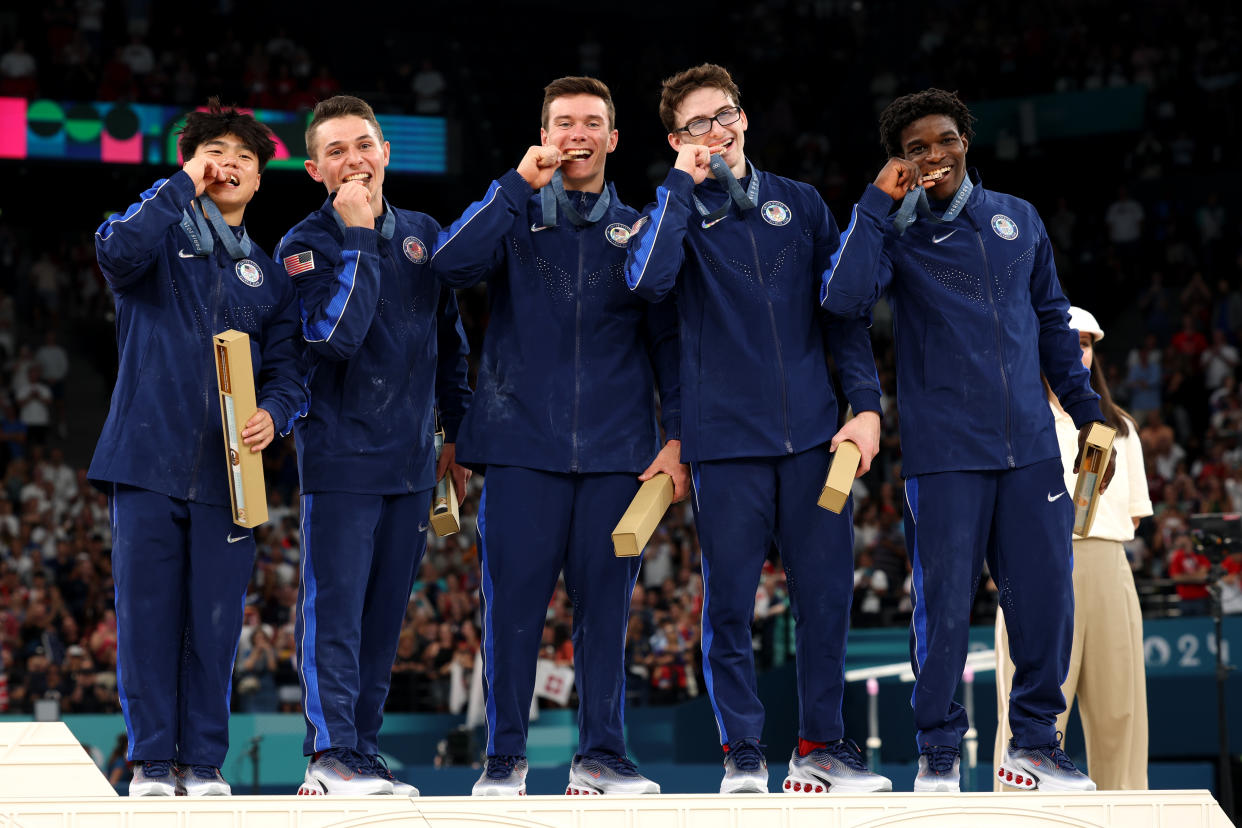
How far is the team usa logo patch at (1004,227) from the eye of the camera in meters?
4.71

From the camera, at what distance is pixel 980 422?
455 cm

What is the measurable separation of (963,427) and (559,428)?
4.12 ft

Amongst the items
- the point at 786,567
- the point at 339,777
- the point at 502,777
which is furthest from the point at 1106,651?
the point at 339,777

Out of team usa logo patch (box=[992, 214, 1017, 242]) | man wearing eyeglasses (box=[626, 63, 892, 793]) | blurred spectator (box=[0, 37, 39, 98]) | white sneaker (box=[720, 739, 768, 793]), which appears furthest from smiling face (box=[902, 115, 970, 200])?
blurred spectator (box=[0, 37, 39, 98])

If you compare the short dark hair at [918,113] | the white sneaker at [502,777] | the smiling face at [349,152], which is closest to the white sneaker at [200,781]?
the white sneaker at [502,777]

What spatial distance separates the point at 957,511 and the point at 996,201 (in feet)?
3.47

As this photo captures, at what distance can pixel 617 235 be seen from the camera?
184 inches

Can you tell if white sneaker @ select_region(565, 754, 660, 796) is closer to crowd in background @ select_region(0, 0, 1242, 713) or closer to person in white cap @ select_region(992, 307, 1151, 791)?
person in white cap @ select_region(992, 307, 1151, 791)

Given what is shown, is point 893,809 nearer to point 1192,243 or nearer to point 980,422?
point 980,422

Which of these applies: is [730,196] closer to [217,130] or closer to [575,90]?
[575,90]

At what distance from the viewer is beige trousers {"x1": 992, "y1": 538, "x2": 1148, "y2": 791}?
5.81 m

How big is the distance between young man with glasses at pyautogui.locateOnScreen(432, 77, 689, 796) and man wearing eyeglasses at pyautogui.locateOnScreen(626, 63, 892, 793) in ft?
0.60

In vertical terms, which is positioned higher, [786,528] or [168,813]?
[786,528]

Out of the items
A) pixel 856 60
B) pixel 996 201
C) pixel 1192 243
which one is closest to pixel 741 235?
pixel 996 201
